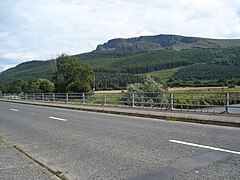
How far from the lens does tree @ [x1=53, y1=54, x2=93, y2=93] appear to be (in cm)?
5553

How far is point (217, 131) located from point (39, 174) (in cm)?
660

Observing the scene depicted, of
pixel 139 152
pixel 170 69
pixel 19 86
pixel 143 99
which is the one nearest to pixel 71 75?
pixel 143 99

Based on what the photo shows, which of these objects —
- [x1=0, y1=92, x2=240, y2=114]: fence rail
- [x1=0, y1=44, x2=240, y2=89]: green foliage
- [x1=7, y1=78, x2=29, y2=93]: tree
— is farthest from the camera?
[x1=0, y1=44, x2=240, y2=89]: green foliage

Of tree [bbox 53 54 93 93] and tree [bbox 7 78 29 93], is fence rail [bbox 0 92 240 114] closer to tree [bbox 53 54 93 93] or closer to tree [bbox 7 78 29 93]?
tree [bbox 53 54 93 93]

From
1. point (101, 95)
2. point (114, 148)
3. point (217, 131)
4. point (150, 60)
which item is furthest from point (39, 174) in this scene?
point (150, 60)

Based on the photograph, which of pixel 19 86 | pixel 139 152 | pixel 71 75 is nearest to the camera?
pixel 139 152

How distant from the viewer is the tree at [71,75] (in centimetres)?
5553

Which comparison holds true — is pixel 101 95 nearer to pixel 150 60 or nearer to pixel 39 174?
pixel 39 174

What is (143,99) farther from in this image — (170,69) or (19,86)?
(170,69)

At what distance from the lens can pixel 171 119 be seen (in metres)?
13.8

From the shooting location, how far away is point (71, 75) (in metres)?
56.5

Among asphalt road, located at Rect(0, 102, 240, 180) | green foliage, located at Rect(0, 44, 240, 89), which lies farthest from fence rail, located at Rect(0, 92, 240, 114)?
green foliage, located at Rect(0, 44, 240, 89)

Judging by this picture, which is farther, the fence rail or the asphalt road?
the fence rail

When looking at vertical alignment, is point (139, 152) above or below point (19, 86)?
below
